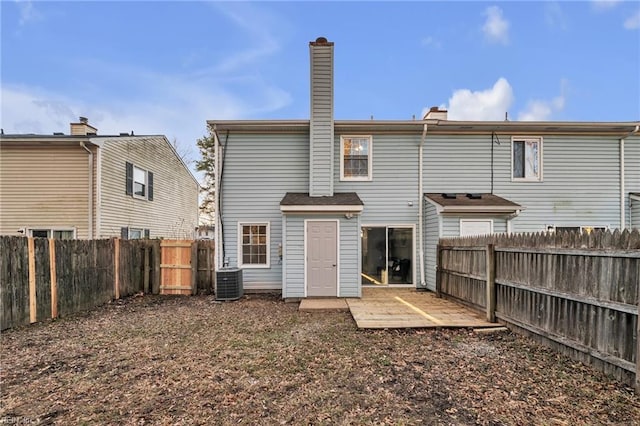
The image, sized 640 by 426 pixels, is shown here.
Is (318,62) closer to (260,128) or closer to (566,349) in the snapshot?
(260,128)

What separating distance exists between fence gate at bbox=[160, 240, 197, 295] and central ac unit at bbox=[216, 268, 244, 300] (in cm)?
136

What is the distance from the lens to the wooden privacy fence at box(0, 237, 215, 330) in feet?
18.8

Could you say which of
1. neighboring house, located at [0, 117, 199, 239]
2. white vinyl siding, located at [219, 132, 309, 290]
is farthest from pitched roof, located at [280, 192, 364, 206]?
neighboring house, located at [0, 117, 199, 239]

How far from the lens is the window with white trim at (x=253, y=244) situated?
10.0m

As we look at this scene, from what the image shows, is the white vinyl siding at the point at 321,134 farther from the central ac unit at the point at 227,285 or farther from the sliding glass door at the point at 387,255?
the central ac unit at the point at 227,285

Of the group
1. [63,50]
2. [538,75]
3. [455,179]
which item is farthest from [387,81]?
[63,50]

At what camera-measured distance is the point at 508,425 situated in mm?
2848

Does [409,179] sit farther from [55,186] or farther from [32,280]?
[55,186]

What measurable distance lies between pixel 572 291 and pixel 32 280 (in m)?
8.98

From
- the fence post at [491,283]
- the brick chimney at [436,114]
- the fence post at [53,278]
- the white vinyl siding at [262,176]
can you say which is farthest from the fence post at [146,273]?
the brick chimney at [436,114]

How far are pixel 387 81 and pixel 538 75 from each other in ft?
25.0

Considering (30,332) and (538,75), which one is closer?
(30,332)

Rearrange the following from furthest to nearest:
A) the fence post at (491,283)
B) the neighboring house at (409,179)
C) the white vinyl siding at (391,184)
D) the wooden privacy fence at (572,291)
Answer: the white vinyl siding at (391,184), the neighboring house at (409,179), the fence post at (491,283), the wooden privacy fence at (572,291)

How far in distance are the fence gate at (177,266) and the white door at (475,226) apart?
800 cm
